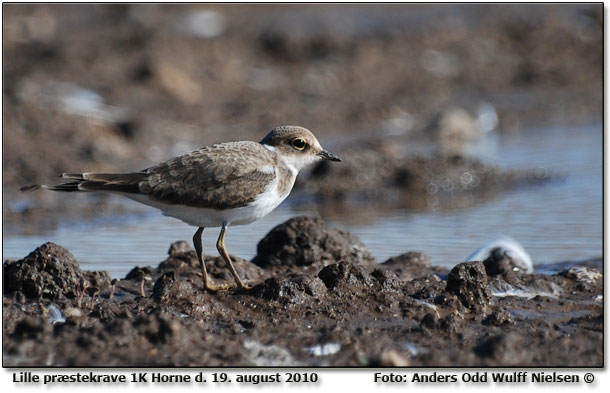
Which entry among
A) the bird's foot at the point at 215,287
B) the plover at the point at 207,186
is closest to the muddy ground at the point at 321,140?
the bird's foot at the point at 215,287

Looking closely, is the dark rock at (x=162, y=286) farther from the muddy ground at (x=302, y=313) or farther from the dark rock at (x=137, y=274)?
the dark rock at (x=137, y=274)

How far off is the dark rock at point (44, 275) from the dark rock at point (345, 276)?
174 centimetres

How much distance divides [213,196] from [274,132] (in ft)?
3.24

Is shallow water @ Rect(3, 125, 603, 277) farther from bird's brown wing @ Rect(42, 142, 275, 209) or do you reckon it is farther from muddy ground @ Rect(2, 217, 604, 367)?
bird's brown wing @ Rect(42, 142, 275, 209)

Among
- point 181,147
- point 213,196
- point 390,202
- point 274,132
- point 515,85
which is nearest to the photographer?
point 213,196

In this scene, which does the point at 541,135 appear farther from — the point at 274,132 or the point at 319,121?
the point at 274,132

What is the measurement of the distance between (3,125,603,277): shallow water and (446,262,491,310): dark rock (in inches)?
76.9

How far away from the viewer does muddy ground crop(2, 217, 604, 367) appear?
5.41 metres

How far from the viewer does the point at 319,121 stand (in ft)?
51.9

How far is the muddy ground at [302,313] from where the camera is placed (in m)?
5.41

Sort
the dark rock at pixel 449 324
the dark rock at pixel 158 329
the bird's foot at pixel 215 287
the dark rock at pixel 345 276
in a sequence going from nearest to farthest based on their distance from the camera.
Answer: the dark rock at pixel 158 329 < the dark rock at pixel 449 324 < the dark rock at pixel 345 276 < the bird's foot at pixel 215 287

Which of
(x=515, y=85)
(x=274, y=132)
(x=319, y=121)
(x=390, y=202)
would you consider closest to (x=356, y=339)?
(x=274, y=132)

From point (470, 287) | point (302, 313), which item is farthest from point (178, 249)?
point (470, 287)

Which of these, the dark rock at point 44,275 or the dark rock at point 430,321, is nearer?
the dark rock at point 430,321
